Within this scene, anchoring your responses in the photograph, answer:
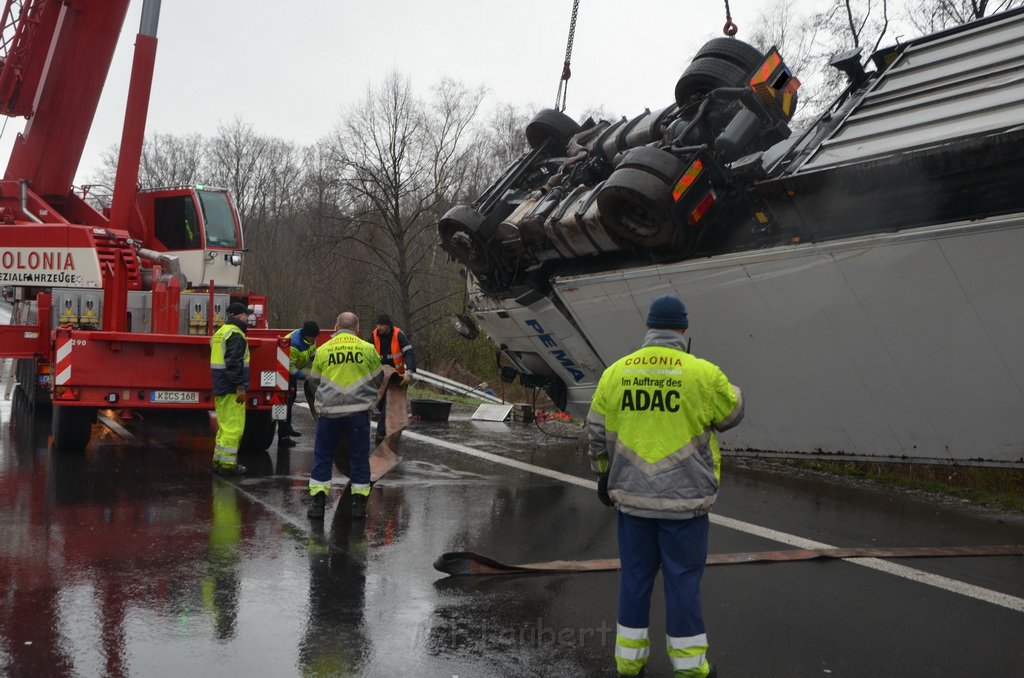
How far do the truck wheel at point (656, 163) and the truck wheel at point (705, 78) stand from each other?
1040 mm

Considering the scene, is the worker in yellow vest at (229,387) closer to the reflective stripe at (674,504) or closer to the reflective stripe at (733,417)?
the reflective stripe at (674,504)

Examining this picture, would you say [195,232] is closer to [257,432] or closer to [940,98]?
[257,432]

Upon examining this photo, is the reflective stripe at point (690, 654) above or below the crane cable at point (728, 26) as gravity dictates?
below

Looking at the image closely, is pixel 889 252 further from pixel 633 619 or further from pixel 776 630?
pixel 633 619

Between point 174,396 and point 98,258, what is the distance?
2.62 m

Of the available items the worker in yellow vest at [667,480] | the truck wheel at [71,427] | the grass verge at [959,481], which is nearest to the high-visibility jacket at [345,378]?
the worker in yellow vest at [667,480]

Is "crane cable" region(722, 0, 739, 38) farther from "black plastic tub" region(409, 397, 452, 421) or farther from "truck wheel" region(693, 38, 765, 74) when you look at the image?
"black plastic tub" region(409, 397, 452, 421)

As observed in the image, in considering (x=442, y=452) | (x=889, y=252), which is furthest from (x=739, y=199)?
(x=442, y=452)

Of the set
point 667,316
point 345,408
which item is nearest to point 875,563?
point 667,316

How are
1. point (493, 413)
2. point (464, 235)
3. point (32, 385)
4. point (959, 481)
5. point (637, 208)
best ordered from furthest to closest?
1. point (493, 413)
2. point (32, 385)
3. point (464, 235)
4. point (959, 481)
5. point (637, 208)

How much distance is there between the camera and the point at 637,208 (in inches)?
286

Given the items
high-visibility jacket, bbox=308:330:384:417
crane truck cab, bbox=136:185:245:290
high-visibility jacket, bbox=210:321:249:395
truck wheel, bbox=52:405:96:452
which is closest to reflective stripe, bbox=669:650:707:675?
high-visibility jacket, bbox=308:330:384:417

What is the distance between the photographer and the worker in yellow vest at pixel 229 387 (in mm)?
8664

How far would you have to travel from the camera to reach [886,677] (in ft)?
13.6
